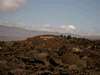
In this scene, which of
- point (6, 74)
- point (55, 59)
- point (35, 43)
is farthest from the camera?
point (35, 43)

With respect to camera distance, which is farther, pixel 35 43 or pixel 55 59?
pixel 35 43

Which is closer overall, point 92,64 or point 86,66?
point 86,66

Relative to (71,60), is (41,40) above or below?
above

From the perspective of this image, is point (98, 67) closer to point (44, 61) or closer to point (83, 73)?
point (83, 73)

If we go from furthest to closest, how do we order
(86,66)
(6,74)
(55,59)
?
(55,59)
(86,66)
(6,74)

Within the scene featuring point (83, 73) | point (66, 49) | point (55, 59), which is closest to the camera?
point (83, 73)

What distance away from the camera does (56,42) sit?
142ft

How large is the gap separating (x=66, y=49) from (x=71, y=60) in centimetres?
666

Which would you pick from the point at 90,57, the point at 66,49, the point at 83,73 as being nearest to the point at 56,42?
the point at 66,49

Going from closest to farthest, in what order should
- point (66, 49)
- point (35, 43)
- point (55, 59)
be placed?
point (55, 59), point (66, 49), point (35, 43)

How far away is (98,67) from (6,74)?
1430 cm

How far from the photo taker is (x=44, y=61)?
26.9 metres

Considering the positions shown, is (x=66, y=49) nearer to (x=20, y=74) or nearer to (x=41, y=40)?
(x=41, y=40)

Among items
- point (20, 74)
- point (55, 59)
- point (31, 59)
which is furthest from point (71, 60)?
point (20, 74)
